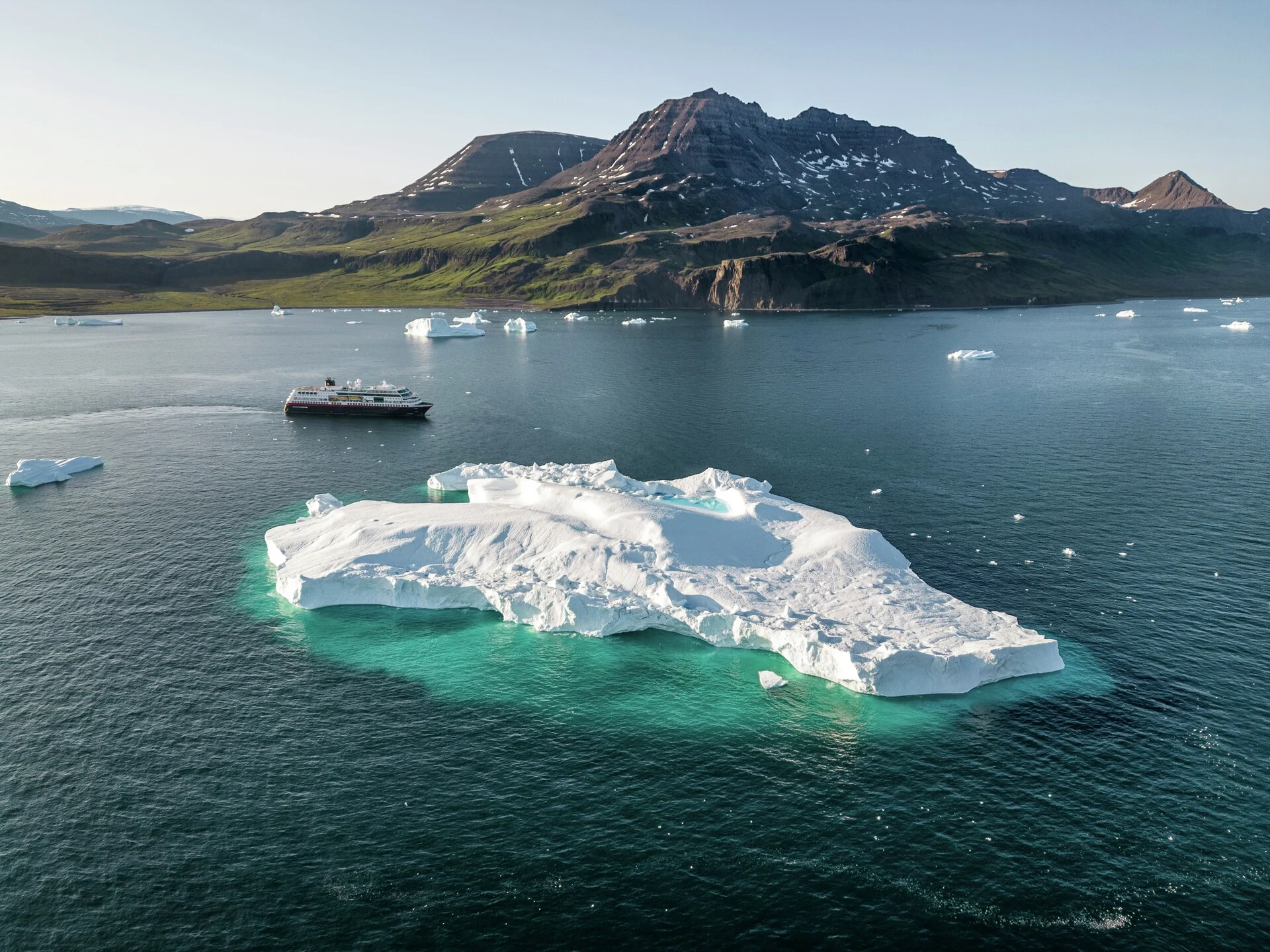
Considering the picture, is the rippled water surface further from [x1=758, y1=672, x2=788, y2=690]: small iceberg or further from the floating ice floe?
the floating ice floe

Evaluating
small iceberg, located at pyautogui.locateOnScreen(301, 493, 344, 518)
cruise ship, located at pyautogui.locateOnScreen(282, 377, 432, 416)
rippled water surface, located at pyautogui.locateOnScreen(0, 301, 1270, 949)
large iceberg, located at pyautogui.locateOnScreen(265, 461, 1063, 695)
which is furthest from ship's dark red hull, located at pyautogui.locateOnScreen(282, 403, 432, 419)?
large iceberg, located at pyautogui.locateOnScreen(265, 461, 1063, 695)

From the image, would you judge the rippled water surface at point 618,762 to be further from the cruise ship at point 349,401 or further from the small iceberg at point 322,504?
the cruise ship at point 349,401

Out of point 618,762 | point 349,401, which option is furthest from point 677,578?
point 349,401

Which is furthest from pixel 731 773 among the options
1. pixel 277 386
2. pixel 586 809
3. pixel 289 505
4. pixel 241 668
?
pixel 277 386

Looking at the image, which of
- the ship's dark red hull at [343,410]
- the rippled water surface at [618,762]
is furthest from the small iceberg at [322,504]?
the ship's dark red hull at [343,410]

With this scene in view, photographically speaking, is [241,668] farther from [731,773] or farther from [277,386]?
[277,386]

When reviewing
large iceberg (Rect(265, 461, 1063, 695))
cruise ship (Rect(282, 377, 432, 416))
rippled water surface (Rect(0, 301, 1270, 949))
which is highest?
cruise ship (Rect(282, 377, 432, 416))
